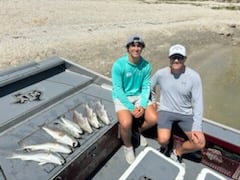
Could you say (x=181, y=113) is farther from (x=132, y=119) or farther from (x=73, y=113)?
(x=73, y=113)

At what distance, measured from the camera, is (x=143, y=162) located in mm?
3199

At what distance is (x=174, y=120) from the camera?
389 centimetres

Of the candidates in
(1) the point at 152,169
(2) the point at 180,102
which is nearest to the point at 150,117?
(2) the point at 180,102

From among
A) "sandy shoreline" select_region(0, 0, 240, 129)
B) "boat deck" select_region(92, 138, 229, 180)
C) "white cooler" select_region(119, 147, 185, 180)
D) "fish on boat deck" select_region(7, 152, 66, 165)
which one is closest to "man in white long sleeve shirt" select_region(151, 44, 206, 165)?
"boat deck" select_region(92, 138, 229, 180)

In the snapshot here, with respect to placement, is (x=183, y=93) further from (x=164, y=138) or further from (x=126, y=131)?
(x=126, y=131)

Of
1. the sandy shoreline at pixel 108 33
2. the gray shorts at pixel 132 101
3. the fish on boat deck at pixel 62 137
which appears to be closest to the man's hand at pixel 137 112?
the gray shorts at pixel 132 101

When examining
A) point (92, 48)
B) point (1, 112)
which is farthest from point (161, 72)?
point (92, 48)

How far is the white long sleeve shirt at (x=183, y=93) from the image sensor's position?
3.72 meters

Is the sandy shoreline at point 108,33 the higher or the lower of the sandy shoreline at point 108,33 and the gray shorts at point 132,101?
the lower

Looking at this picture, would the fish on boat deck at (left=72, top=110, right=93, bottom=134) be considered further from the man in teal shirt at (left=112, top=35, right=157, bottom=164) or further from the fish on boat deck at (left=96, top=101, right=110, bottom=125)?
the man in teal shirt at (left=112, top=35, right=157, bottom=164)

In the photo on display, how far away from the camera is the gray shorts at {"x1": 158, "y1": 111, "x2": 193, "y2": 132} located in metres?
3.83

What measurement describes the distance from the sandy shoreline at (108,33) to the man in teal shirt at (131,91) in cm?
483

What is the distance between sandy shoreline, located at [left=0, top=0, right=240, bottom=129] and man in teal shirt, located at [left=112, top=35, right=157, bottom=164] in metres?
4.83

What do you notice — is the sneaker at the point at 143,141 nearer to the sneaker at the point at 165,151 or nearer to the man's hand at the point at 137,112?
the sneaker at the point at 165,151
